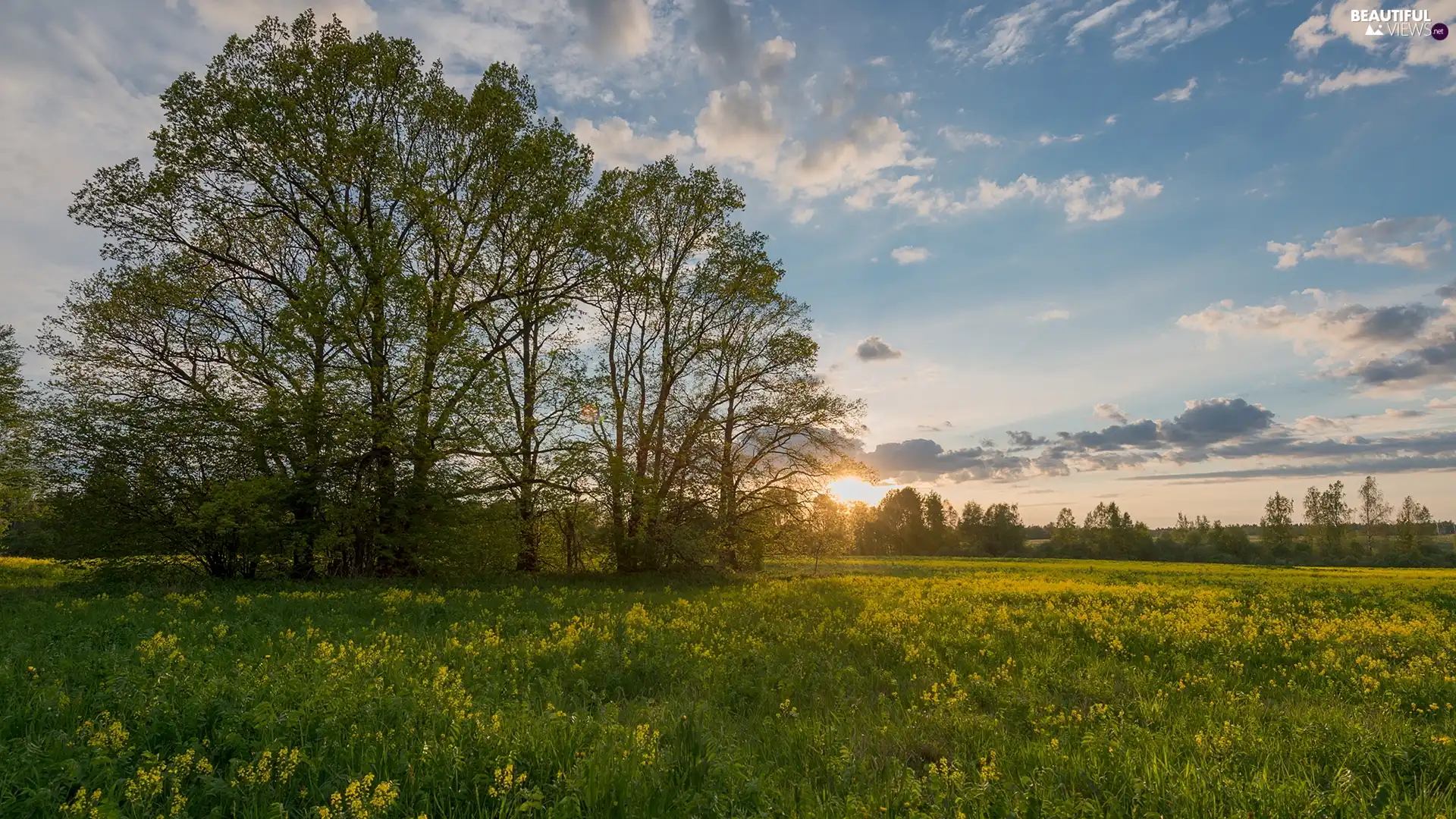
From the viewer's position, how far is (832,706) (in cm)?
669

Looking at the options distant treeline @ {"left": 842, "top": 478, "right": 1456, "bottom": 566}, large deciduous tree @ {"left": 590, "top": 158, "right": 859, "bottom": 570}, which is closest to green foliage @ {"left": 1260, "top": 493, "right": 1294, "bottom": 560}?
distant treeline @ {"left": 842, "top": 478, "right": 1456, "bottom": 566}

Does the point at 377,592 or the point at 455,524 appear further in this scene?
the point at 455,524

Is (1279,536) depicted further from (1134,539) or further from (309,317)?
(309,317)

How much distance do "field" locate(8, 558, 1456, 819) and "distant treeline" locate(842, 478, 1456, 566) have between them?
87.3m

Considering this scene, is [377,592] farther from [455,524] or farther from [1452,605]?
[1452,605]

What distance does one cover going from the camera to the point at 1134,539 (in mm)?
102312

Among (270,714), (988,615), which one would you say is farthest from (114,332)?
(988,615)

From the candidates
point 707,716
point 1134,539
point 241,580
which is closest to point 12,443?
point 241,580

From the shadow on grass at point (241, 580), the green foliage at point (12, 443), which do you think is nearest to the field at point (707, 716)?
the shadow on grass at point (241, 580)

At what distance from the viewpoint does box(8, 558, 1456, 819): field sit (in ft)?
12.6

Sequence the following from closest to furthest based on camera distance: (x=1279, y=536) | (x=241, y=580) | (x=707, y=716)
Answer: (x=707, y=716) → (x=241, y=580) → (x=1279, y=536)

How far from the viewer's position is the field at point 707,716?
12.6ft

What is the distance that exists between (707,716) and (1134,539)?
118m

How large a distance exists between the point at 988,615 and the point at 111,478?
74.7 ft
